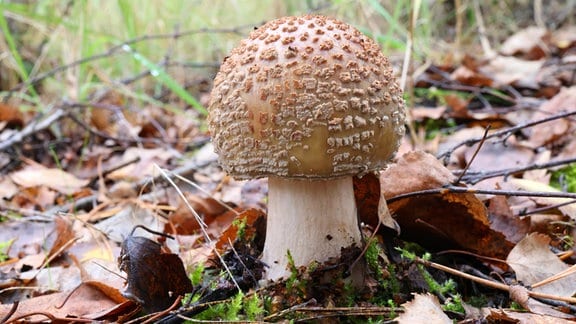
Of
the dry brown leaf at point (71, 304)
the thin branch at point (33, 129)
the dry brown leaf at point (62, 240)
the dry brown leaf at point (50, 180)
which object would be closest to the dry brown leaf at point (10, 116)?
the thin branch at point (33, 129)

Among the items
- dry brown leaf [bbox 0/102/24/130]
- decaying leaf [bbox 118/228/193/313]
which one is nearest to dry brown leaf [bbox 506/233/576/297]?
decaying leaf [bbox 118/228/193/313]

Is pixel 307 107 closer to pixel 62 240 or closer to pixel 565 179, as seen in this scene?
pixel 62 240

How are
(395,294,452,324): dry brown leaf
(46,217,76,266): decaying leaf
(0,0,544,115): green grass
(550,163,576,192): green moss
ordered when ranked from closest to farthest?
(395,294,452,324): dry brown leaf < (46,217,76,266): decaying leaf < (550,163,576,192): green moss < (0,0,544,115): green grass

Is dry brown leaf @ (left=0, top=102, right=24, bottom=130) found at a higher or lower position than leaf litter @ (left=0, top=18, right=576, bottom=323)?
higher

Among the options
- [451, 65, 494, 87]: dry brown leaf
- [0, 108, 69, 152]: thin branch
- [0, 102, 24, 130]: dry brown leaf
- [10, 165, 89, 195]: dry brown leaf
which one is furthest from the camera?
[0, 102, 24, 130]: dry brown leaf

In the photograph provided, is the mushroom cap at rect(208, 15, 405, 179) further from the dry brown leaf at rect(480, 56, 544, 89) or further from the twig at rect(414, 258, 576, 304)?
the dry brown leaf at rect(480, 56, 544, 89)

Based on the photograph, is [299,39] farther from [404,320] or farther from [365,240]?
[404,320]

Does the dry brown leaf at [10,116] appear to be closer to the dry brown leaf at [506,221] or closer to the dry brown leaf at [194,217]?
the dry brown leaf at [194,217]

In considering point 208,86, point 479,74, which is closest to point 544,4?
point 479,74
